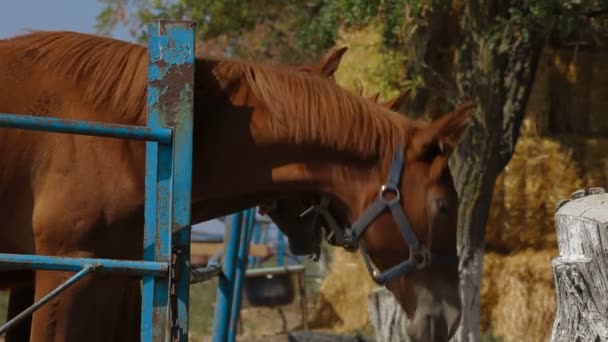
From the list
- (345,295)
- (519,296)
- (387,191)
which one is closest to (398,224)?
(387,191)

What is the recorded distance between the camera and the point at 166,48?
3633 mm

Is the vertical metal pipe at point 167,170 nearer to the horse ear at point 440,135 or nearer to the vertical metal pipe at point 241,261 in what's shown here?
the horse ear at point 440,135

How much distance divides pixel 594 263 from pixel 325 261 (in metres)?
9.16

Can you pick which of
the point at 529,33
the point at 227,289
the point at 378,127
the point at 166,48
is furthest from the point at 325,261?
the point at 166,48

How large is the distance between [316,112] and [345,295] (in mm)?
6997

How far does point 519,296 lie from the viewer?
10.4m

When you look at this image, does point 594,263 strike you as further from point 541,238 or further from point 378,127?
point 541,238

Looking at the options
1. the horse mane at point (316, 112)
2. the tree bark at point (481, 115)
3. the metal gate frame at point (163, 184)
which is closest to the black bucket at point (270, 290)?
the tree bark at point (481, 115)

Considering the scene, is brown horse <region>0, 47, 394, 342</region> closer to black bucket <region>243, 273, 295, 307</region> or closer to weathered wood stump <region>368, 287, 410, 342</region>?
weathered wood stump <region>368, 287, 410, 342</region>

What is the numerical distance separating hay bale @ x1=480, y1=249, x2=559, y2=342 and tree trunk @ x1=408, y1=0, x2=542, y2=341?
1.80 m

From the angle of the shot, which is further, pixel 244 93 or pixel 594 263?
pixel 244 93

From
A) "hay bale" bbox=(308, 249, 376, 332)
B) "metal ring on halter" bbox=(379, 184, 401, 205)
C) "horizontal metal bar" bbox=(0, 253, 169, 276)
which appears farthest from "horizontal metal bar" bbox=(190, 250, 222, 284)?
"hay bale" bbox=(308, 249, 376, 332)

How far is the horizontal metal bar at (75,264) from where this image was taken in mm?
3307

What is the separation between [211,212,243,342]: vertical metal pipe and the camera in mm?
6293
